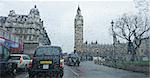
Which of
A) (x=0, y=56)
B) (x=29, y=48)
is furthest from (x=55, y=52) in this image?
(x=29, y=48)

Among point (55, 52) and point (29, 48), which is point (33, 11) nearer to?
point (29, 48)

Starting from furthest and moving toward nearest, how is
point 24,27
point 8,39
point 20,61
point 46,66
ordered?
point 24,27, point 8,39, point 20,61, point 46,66

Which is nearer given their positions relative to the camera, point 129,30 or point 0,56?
point 0,56

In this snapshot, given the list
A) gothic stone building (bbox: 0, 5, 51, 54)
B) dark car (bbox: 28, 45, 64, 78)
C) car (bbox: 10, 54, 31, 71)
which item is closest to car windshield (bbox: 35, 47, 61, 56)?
dark car (bbox: 28, 45, 64, 78)

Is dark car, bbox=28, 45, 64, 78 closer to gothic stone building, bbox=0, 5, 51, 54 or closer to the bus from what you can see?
the bus

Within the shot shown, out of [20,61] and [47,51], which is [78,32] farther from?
[47,51]

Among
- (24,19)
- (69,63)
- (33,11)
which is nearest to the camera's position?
(69,63)

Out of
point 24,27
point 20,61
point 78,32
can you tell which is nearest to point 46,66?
point 20,61

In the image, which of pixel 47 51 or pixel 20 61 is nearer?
pixel 47 51

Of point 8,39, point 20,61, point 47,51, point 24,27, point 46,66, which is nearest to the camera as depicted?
point 46,66

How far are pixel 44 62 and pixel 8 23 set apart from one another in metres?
83.8

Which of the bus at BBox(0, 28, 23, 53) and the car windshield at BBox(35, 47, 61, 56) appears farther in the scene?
the bus at BBox(0, 28, 23, 53)

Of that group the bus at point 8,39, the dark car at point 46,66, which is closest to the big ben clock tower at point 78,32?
the bus at point 8,39

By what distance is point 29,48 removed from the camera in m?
90.5
